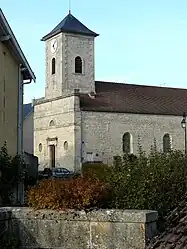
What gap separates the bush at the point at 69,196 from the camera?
646 cm

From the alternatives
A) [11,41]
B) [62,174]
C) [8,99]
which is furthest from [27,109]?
[11,41]

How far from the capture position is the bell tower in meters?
72.1

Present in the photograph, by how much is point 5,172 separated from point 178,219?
32.8 feet

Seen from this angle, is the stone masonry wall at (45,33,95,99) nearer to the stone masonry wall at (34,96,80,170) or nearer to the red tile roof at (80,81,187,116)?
the stone masonry wall at (34,96,80,170)

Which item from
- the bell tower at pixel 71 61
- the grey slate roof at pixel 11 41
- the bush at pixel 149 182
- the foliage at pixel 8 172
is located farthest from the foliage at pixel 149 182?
the bell tower at pixel 71 61

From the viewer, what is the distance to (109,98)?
70.7 meters

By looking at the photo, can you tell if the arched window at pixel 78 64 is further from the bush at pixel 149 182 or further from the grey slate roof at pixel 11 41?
the bush at pixel 149 182

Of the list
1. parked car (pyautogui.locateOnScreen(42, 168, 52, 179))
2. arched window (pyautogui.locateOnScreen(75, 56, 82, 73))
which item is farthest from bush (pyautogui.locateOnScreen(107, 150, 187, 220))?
arched window (pyautogui.locateOnScreen(75, 56, 82, 73))

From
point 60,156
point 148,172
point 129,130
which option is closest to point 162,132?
point 129,130

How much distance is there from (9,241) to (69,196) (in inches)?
36.1

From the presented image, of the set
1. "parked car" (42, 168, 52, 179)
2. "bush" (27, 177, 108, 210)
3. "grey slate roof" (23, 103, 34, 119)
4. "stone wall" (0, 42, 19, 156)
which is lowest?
→ "parked car" (42, 168, 52, 179)

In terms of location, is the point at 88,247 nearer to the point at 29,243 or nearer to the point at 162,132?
the point at 29,243

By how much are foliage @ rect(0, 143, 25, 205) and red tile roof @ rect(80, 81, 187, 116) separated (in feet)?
167

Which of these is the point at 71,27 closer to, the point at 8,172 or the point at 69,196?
the point at 8,172
